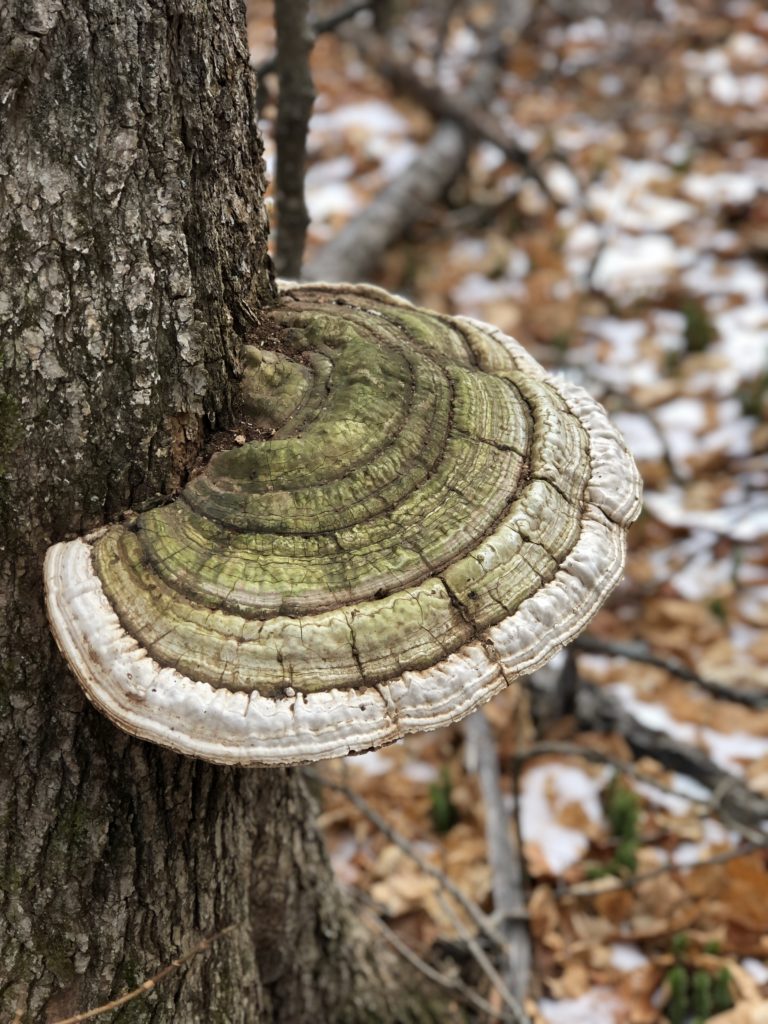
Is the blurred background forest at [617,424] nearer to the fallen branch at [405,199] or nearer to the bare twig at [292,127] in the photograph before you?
the fallen branch at [405,199]

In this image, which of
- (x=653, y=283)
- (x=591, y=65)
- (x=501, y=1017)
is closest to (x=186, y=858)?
(x=501, y=1017)

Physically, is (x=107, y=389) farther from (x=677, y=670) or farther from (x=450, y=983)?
(x=677, y=670)

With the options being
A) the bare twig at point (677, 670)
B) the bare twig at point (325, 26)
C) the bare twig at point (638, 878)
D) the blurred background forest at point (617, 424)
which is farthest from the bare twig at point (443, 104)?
the bare twig at point (638, 878)

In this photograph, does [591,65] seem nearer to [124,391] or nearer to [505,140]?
[505,140]

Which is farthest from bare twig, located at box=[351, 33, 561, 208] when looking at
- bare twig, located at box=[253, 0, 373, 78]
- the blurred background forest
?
bare twig, located at box=[253, 0, 373, 78]

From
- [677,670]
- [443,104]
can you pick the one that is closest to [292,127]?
[677,670]

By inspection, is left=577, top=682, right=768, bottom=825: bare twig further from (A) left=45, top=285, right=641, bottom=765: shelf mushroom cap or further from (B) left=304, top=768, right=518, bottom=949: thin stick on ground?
(A) left=45, top=285, right=641, bottom=765: shelf mushroom cap
